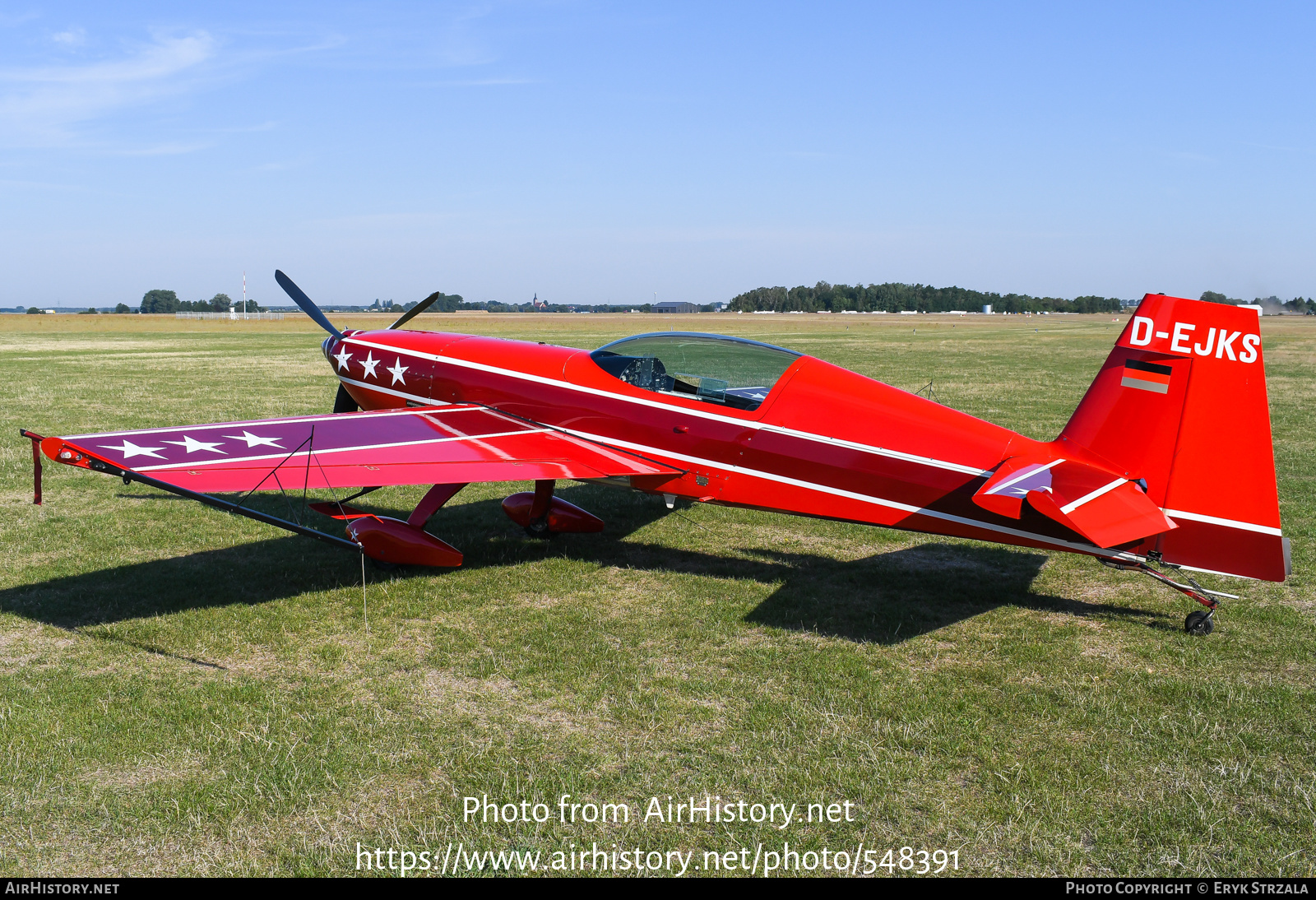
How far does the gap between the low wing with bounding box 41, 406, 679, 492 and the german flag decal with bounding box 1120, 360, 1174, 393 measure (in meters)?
Result: 3.26

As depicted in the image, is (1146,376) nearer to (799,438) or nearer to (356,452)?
(799,438)

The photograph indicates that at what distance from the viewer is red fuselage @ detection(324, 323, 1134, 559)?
5.94 m

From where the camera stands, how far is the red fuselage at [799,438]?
5.94 meters

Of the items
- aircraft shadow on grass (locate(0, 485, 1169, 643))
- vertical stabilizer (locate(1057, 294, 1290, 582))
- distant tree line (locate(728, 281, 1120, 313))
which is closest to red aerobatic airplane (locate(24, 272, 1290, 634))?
vertical stabilizer (locate(1057, 294, 1290, 582))

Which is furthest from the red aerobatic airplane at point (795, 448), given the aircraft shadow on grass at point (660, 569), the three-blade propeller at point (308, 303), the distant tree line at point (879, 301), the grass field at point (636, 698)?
the distant tree line at point (879, 301)

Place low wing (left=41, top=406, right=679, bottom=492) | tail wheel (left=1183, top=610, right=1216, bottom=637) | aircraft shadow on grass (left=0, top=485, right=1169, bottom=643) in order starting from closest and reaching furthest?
low wing (left=41, top=406, right=679, bottom=492), tail wheel (left=1183, top=610, right=1216, bottom=637), aircraft shadow on grass (left=0, top=485, right=1169, bottom=643)

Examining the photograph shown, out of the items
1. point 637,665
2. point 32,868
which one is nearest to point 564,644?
point 637,665

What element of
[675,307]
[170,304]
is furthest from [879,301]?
[170,304]

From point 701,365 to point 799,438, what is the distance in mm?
1089

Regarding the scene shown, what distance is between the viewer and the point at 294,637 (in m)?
5.79

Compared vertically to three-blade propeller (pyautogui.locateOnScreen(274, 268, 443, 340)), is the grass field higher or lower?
lower

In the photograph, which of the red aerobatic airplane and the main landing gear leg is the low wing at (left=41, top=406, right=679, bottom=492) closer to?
the red aerobatic airplane

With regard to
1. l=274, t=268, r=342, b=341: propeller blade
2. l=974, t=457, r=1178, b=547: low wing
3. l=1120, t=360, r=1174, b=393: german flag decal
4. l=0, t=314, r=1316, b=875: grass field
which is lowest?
l=0, t=314, r=1316, b=875: grass field
